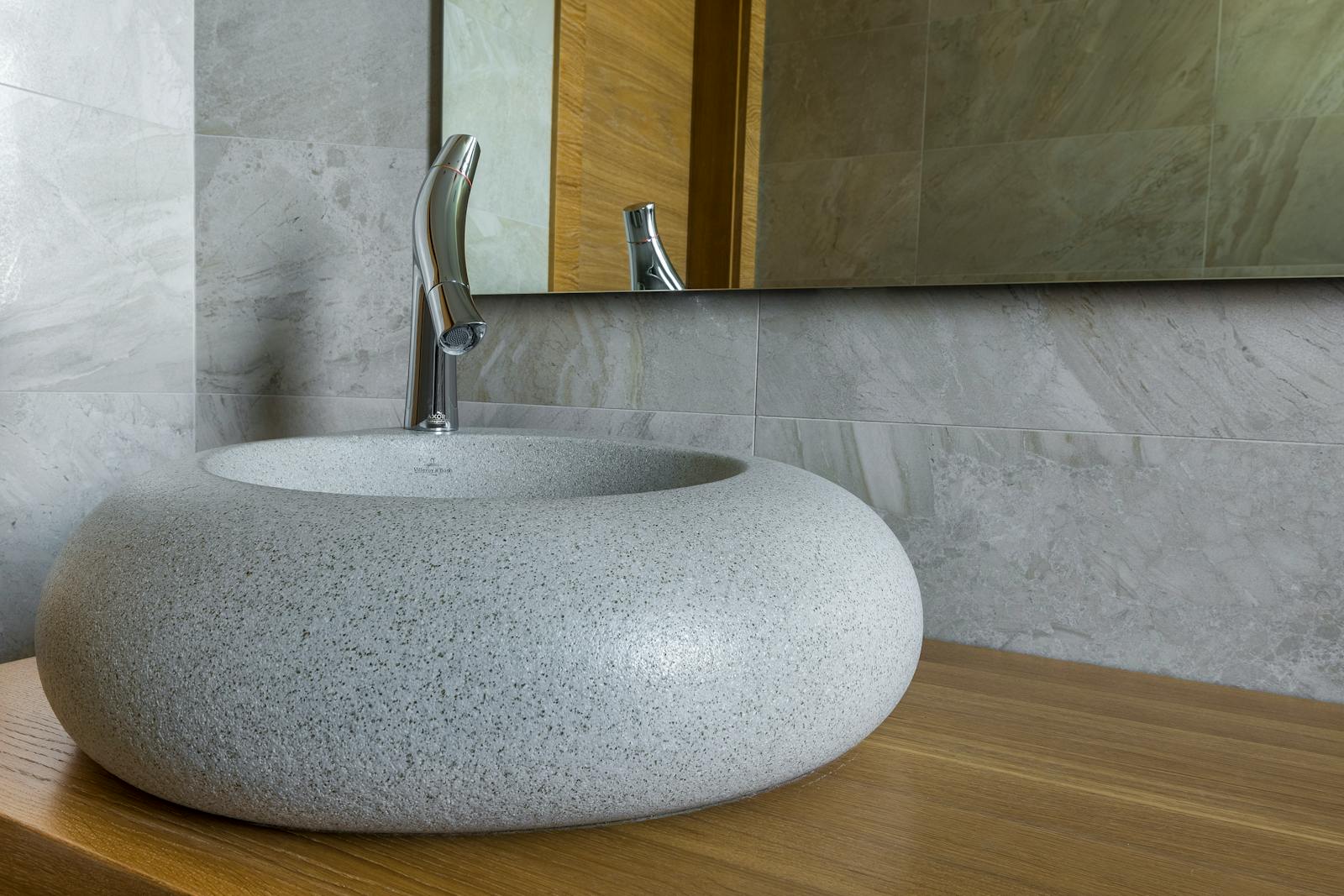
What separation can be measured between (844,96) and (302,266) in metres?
0.63

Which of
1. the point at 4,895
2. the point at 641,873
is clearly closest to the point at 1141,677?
the point at 641,873

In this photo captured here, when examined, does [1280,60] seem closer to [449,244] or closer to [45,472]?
[449,244]

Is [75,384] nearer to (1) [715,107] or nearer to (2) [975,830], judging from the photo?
(1) [715,107]

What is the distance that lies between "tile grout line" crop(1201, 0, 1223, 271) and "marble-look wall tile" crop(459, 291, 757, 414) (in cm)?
37

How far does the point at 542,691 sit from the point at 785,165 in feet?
2.03

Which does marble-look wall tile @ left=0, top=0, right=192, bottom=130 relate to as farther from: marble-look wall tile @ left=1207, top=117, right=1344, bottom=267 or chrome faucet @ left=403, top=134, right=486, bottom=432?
marble-look wall tile @ left=1207, top=117, right=1344, bottom=267

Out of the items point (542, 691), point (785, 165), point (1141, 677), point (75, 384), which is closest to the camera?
point (542, 691)

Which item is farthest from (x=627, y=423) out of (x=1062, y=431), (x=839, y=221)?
(x=1062, y=431)

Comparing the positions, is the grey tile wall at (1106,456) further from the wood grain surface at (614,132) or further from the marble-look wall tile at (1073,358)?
the wood grain surface at (614,132)

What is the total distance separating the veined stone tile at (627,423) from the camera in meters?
0.92

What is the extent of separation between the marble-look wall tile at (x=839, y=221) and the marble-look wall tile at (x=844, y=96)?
0.04 ft

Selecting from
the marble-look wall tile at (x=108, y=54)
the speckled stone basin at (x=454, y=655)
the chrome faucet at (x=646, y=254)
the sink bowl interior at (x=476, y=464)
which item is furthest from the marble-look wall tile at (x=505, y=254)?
the speckled stone basin at (x=454, y=655)

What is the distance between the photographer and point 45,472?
982 mm

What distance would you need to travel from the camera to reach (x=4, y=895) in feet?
1.46
